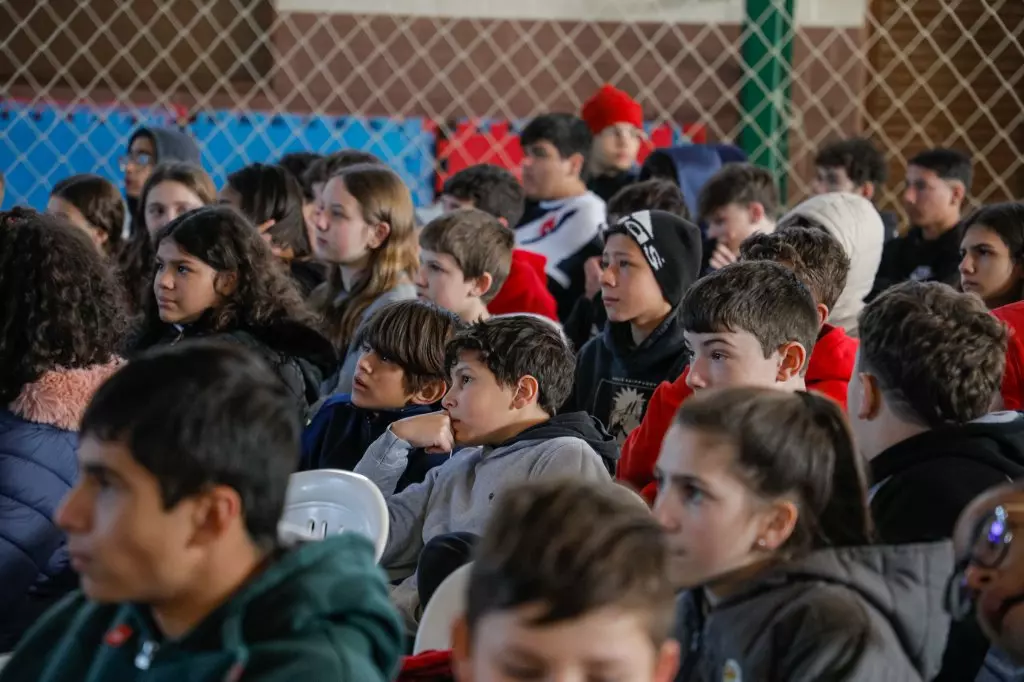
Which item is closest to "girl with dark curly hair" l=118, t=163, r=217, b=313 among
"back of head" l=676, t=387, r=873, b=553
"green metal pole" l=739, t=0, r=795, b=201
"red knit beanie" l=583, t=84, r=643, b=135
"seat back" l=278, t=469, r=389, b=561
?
"red knit beanie" l=583, t=84, r=643, b=135

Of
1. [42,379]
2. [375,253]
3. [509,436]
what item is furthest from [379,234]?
[42,379]

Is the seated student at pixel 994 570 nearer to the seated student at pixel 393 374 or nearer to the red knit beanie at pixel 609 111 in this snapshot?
the seated student at pixel 393 374

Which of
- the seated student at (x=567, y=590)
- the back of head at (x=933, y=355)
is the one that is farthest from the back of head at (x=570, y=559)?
the back of head at (x=933, y=355)

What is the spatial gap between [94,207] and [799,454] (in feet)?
7.70

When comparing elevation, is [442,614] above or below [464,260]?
below

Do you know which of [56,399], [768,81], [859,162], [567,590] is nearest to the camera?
[567,590]

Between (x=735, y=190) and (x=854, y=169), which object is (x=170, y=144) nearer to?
(x=735, y=190)

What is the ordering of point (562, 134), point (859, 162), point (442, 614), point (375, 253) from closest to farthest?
point (442, 614), point (375, 253), point (562, 134), point (859, 162)

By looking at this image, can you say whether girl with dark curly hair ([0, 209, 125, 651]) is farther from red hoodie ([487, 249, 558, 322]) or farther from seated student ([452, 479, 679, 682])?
red hoodie ([487, 249, 558, 322])

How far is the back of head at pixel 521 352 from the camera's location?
1776 mm

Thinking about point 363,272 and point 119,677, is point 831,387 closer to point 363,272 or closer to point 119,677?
point 363,272

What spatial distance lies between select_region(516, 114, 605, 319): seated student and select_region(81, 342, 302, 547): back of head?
7.72 ft

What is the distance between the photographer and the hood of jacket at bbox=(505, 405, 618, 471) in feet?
5.69

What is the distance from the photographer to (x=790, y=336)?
1.76m
